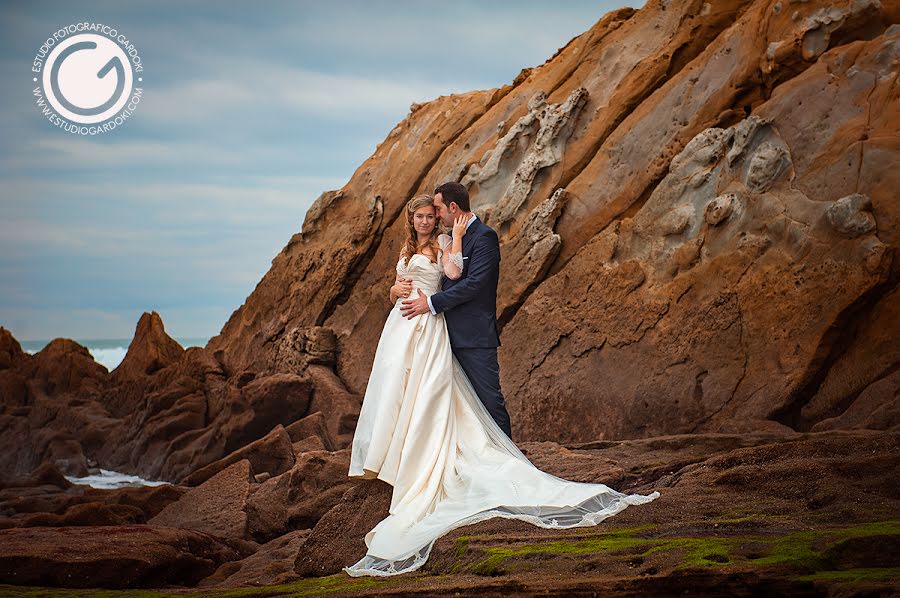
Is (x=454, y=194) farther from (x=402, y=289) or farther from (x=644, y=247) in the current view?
Answer: (x=644, y=247)

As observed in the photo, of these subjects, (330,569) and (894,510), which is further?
(330,569)

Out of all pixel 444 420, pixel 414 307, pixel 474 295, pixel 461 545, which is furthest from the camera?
pixel 474 295

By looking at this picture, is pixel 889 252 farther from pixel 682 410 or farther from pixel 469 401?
pixel 469 401

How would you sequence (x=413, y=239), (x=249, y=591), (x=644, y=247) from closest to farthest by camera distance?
(x=249, y=591)
(x=413, y=239)
(x=644, y=247)

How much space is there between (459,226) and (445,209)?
0.22 m

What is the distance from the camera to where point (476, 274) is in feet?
30.6

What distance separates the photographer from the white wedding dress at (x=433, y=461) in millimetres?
7633

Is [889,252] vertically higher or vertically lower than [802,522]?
higher

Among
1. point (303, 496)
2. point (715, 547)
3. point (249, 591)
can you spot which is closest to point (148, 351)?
point (303, 496)

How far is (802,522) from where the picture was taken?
658 cm

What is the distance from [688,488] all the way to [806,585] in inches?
108

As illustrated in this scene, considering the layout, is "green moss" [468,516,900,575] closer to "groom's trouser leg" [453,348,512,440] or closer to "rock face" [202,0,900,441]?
"groom's trouser leg" [453,348,512,440]

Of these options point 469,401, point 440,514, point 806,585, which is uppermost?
point 469,401

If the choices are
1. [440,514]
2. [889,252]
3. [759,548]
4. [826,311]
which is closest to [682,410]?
[826,311]
